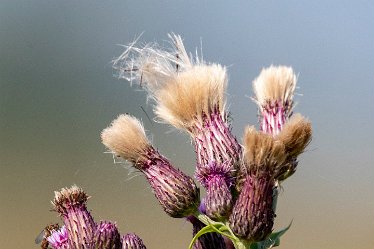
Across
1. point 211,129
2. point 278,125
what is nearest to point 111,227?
point 211,129

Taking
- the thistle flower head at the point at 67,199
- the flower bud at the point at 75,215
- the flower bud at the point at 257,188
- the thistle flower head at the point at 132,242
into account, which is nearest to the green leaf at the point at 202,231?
the flower bud at the point at 257,188

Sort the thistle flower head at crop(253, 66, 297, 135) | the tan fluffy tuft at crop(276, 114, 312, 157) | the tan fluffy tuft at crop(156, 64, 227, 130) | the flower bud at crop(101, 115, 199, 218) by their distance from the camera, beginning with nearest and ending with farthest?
1. the tan fluffy tuft at crop(276, 114, 312, 157)
2. the flower bud at crop(101, 115, 199, 218)
3. the tan fluffy tuft at crop(156, 64, 227, 130)
4. the thistle flower head at crop(253, 66, 297, 135)

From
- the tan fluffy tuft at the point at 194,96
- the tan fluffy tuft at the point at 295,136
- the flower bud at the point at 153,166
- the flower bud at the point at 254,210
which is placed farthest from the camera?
the tan fluffy tuft at the point at 194,96

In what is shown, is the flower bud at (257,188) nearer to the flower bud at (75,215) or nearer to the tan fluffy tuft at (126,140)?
the tan fluffy tuft at (126,140)

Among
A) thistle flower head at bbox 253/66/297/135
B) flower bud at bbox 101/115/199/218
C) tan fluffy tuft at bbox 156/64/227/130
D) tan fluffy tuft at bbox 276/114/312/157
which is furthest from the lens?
thistle flower head at bbox 253/66/297/135

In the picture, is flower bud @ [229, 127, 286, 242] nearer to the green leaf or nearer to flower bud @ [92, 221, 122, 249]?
the green leaf

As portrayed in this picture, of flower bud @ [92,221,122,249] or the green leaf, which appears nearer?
the green leaf

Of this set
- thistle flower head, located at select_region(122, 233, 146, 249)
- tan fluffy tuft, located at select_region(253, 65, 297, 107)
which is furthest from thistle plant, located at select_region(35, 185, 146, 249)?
tan fluffy tuft, located at select_region(253, 65, 297, 107)

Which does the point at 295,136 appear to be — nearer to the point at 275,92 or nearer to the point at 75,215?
the point at 275,92
